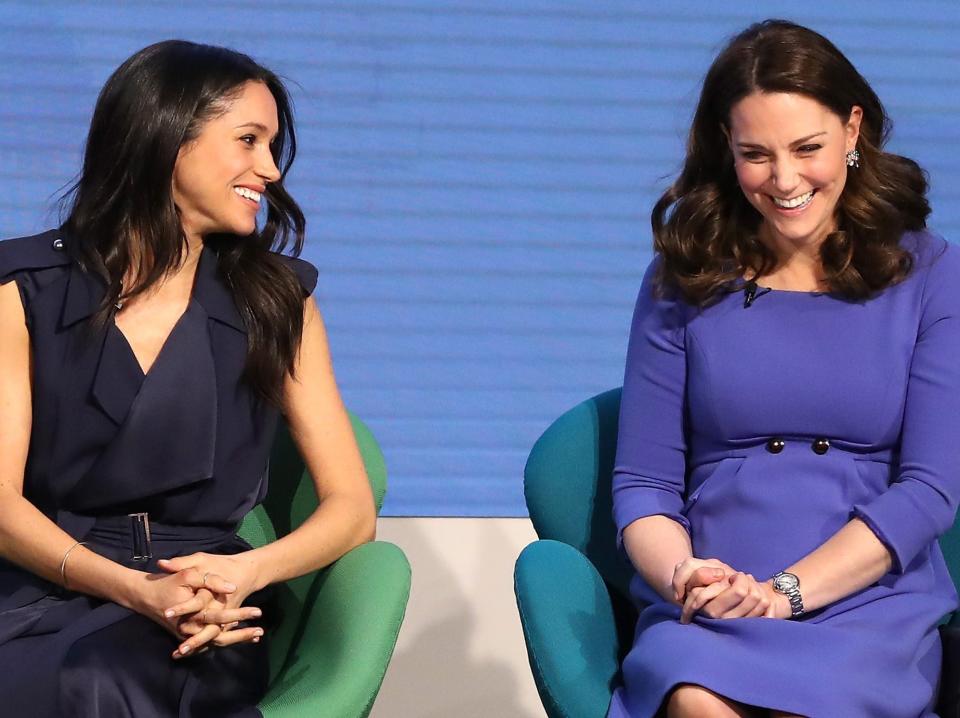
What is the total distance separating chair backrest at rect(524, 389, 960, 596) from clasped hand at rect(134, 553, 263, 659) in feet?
1.87

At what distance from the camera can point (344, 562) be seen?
259 cm

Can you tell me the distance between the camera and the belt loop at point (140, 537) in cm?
252

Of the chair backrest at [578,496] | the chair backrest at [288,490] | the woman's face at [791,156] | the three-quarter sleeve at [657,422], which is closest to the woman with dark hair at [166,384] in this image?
the chair backrest at [288,490]

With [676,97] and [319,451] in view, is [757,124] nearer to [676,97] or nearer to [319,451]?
[319,451]

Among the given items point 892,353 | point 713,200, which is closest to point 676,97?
point 713,200

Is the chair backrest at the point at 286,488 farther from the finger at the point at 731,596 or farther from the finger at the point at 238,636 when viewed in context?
the finger at the point at 731,596

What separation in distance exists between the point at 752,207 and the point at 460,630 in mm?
1328

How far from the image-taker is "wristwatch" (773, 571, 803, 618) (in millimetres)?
2324

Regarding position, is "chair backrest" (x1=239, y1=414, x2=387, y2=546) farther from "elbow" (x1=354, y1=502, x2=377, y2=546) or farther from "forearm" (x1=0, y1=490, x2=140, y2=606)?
"forearm" (x1=0, y1=490, x2=140, y2=606)

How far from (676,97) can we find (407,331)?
80cm

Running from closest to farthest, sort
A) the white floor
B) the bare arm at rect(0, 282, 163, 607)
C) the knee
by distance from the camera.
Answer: the knee
the bare arm at rect(0, 282, 163, 607)
the white floor

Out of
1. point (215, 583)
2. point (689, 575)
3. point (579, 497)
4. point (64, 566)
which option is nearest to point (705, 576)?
point (689, 575)

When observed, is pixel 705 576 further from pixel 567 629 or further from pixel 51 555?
pixel 51 555

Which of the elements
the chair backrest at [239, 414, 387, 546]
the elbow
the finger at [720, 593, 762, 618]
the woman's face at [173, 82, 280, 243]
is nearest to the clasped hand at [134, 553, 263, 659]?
the elbow
